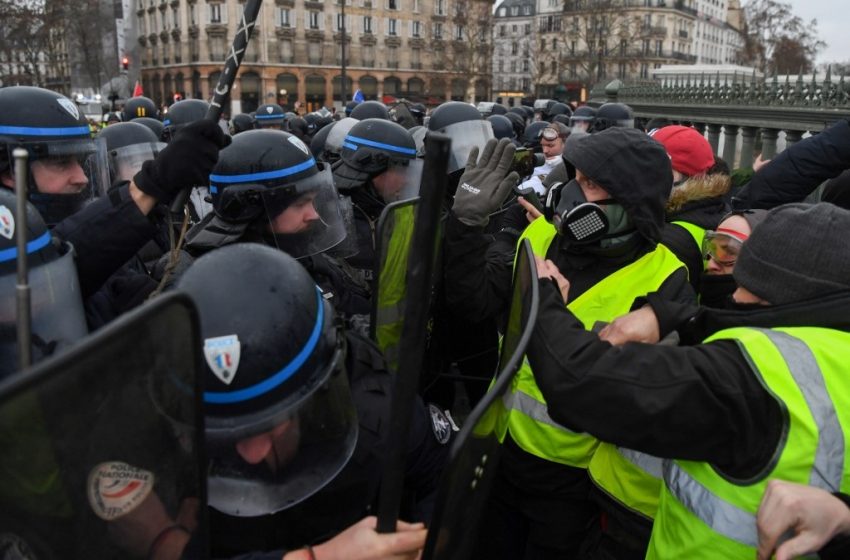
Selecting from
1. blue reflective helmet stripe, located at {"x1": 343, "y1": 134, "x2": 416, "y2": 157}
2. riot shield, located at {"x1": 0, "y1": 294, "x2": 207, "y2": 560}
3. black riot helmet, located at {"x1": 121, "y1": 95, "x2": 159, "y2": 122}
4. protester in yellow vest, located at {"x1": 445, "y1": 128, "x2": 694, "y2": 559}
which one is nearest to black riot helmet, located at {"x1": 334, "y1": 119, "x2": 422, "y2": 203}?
blue reflective helmet stripe, located at {"x1": 343, "y1": 134, "x2": 416, "y2": 157}

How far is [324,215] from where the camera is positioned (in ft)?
8.48

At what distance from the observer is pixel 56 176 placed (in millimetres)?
2375

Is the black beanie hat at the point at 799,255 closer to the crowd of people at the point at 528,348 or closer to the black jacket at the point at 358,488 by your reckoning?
the crowd of people at the point at 528,348

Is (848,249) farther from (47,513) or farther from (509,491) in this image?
(47,513)

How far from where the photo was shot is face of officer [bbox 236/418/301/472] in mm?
1354

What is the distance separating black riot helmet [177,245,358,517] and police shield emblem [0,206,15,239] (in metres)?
0.41

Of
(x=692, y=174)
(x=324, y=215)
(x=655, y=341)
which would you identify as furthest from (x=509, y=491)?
(x=692, y=174)

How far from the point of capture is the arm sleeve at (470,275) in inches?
95.7

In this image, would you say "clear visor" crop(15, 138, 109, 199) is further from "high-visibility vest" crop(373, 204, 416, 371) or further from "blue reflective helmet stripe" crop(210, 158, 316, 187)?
"high-visibility vest" crop(373, 204, 416, 371)

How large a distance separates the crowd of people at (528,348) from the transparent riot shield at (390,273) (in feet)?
0.04

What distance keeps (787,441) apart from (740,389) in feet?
0.42

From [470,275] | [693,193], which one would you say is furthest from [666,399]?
[693,193]

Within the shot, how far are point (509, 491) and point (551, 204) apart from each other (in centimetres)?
100

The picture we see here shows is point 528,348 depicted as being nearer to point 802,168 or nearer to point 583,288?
point 583,288
